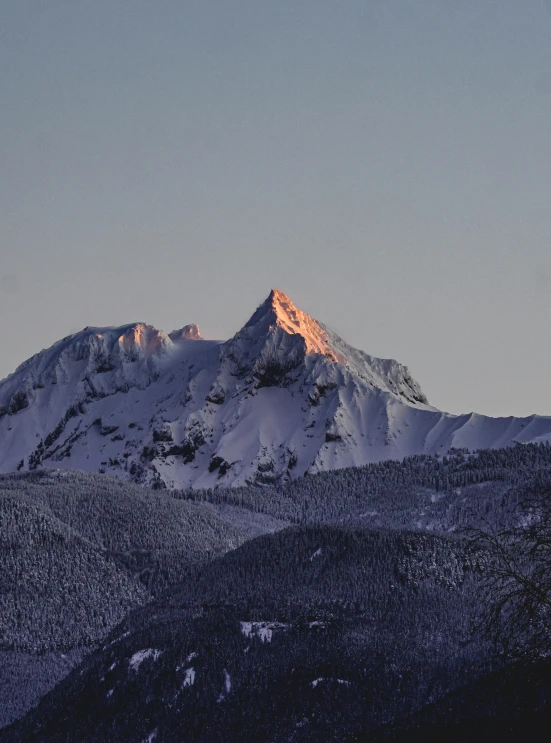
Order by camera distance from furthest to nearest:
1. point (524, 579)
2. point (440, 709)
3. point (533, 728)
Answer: point (440, 709), point (533, 728), point (524, 579)

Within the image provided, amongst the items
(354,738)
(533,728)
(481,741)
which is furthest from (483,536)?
(354,738)

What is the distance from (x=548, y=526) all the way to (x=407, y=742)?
68.2m

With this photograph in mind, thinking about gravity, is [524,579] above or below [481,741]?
above

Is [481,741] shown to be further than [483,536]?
Yes

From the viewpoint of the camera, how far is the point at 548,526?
75.1 m

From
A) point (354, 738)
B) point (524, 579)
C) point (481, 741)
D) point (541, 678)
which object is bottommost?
point (354, 738)

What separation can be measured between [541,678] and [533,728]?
1247 inches

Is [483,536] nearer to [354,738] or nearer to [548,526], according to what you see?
[548,526]

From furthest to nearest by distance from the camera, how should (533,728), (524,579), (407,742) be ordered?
(407,742), (533,728), (524,579)

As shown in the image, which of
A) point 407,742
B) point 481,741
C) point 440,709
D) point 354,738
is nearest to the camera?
point 481,741

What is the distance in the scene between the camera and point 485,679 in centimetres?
16712

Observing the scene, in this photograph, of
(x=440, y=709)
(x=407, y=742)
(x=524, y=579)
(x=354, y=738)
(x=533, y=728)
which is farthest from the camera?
(x=354, y=738)

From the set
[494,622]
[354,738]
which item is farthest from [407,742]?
[494,622]

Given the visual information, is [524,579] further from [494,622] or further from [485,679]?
[485,679]
